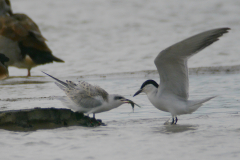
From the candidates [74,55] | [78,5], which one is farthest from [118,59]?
[78,5]

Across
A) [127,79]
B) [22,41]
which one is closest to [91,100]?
[127,79]

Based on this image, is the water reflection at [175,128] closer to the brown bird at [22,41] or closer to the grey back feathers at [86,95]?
the grey back feathers at [86,95]

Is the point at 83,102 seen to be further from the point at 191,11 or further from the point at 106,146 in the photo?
the point at 191,11

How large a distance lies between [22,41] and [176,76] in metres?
5.69


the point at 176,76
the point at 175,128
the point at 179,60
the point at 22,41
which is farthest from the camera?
the point at 22,41

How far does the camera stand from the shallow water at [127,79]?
3.75m

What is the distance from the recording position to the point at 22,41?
9.43 m

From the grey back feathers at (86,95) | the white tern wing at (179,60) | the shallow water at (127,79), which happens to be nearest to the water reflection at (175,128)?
the shallow water at (127,79)

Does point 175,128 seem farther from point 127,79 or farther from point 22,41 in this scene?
point 22,41

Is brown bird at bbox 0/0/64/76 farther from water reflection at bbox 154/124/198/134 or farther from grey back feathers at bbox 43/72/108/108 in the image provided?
water reflection at bbox 154/124/198/134

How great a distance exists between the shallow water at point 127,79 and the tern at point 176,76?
10.3 inches

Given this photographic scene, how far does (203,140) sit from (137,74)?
6.18m

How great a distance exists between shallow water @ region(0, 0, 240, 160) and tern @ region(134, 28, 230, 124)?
262 millimetres

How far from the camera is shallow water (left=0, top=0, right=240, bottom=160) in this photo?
375 cm
